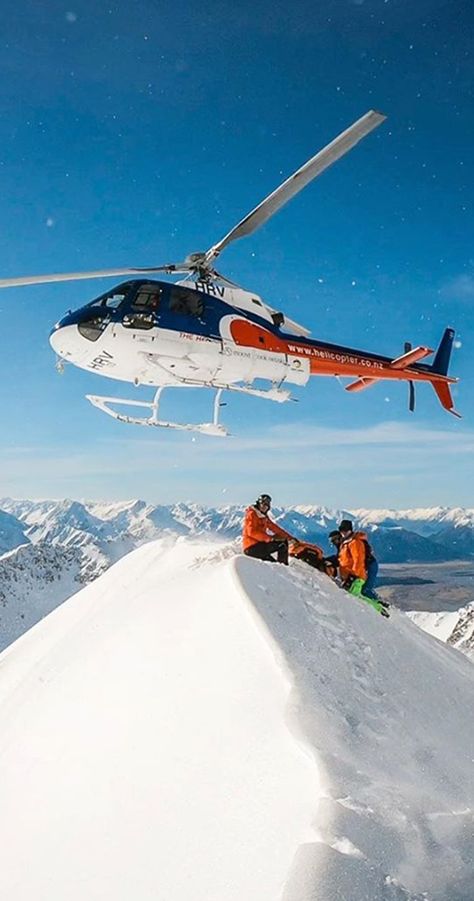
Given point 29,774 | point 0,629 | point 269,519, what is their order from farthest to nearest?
point 0,629 → point 269,519 → point 29,774

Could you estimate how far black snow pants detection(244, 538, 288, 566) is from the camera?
11.1 meters

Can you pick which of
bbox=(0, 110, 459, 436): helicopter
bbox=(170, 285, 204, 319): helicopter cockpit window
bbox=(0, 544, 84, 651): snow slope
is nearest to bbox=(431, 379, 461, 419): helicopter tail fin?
bbox=(0, 110, 459, 436): helicopter

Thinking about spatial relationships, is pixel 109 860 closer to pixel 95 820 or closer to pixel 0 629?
pixel 95 820

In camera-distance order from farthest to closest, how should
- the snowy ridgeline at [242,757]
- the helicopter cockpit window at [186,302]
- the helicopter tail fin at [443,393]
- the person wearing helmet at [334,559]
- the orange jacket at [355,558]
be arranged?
the helicopter tail fin at [443,393], the helicopter cockpit window at [186,302], the person wearing helmet at [334,559], the orange jacket at [355,558], the snowy ridgeline at [242,757]

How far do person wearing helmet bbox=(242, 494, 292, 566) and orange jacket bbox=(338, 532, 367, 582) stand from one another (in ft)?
3.71

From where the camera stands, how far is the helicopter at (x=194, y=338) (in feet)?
47.9

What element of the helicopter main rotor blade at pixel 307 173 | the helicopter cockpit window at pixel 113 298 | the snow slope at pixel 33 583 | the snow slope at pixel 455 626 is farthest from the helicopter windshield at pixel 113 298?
the snow slope at pixel 33 583

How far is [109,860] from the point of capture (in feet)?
15.7

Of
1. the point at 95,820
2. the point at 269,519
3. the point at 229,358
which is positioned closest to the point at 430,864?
the point at 95,820

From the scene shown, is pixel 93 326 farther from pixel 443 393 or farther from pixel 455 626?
pixel 455 626

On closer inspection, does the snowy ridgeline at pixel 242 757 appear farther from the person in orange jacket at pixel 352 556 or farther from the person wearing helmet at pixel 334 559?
the person wearing helmet at pixel 334 559

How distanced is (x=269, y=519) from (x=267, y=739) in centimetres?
605

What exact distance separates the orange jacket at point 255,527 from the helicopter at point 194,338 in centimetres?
459

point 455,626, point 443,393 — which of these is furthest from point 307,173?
point 455,626
